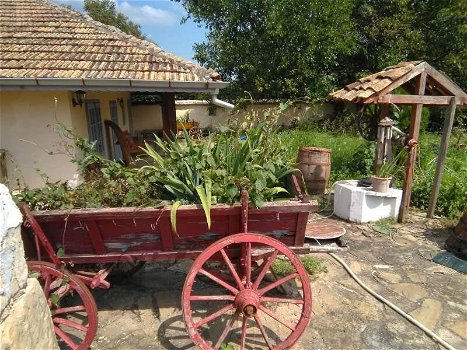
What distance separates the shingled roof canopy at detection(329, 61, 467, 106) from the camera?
4246 mm

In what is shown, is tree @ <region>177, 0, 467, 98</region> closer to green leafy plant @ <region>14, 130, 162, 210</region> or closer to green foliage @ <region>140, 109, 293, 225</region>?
green foliage @ <region>140, 109, 293, 225</region>

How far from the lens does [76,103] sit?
16.5 ft

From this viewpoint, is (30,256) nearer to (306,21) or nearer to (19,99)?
(19,99)

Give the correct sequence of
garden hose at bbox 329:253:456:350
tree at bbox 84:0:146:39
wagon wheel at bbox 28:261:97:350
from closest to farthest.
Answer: wagon wheel at bbox 28:261:97:350 < garden hose at bbox 329:253:456:350 < tree at bbox 84:0:146:39

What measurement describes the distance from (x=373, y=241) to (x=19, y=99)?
5.04 meters

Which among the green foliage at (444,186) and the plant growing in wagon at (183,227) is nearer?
the plant growing in wagon at (183,227)

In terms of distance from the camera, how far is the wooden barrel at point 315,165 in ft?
20.6

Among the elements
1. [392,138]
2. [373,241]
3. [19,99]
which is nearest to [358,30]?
[392,138]

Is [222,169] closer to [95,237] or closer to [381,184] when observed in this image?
[95,237]

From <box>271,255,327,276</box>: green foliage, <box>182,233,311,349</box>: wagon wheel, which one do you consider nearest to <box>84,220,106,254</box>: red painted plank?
<box>182,233,311,349</box>: wagon wheel

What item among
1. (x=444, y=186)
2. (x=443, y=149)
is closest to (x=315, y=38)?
(x=444, y=186)

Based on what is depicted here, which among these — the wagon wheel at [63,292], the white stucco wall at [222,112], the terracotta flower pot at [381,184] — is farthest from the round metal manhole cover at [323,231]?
the white stucco wall at [222,112]

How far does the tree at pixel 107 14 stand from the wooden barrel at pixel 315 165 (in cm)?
2249

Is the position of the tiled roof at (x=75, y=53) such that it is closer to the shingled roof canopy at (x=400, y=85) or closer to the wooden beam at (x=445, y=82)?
the shingled roof canopy at (x=400, y=85)
